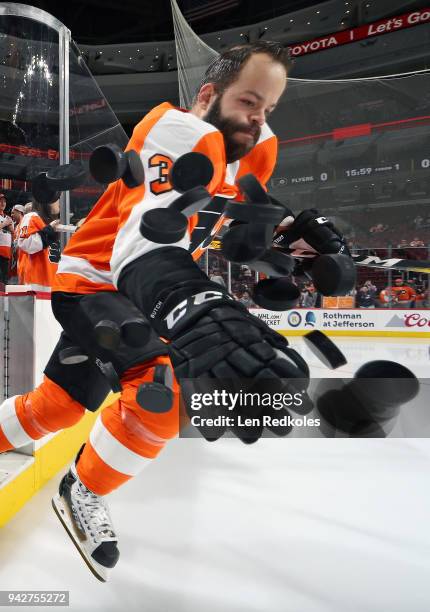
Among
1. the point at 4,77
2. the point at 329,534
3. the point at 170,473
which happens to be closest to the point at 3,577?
the point at 170,473

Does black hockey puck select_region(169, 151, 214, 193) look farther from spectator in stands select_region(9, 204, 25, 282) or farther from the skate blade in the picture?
the skate blade

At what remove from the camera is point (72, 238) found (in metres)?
0.62

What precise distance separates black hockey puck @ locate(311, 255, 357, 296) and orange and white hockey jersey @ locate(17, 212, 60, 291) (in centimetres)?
39

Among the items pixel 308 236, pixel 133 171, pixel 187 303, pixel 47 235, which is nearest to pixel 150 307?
pixel 187 303

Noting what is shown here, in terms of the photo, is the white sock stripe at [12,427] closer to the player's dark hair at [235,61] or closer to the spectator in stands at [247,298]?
the spectator in stands at [247,298]

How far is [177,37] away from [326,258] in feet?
1.52

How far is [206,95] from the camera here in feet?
1.72

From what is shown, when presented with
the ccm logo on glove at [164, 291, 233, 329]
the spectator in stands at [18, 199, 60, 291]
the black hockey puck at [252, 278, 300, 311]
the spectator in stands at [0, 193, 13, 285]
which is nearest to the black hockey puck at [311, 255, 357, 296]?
the black hockey puck at [252, 278, 300, 311]

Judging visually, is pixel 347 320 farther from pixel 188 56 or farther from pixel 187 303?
pixel 188 56

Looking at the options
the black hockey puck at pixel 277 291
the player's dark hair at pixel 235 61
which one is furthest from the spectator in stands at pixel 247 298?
the player's dark hair at pixel 235 61

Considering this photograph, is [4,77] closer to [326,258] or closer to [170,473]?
[326,258]

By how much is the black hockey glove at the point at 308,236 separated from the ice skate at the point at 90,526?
0.42 metres

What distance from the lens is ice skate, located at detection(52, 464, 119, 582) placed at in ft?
1.99

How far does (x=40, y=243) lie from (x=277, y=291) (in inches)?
14.7
